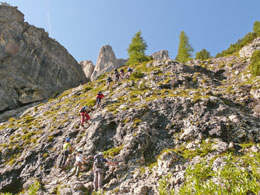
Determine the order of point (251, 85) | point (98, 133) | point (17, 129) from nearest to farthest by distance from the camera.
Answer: point (98, 133) → point (251, 85) → point (17, 129)

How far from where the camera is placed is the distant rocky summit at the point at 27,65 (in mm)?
37188

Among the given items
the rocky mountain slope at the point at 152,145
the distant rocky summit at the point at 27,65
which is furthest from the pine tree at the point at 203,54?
the distant rocky summit at the point at 27,65

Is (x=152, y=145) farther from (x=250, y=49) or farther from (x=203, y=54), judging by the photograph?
(x=203, y=54)

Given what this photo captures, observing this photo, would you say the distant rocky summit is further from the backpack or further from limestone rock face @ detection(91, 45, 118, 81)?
the backpack

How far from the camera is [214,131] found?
13656 mm

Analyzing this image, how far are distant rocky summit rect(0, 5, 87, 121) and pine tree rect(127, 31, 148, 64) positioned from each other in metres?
16.0

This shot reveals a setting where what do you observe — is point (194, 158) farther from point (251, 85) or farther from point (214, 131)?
point (251, 85)

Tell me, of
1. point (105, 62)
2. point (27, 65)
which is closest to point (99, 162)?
point (27, 65)

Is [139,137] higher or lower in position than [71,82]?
lower

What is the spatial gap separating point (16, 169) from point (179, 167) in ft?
45.2

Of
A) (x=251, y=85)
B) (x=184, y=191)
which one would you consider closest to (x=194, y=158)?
(x=184, y=191)

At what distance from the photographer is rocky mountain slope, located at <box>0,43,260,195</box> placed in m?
8.88

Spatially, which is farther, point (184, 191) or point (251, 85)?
point (251, 85)

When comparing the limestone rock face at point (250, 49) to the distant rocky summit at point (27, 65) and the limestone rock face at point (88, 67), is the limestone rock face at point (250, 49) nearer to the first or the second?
the distant rocky summit at point (27, 65)
